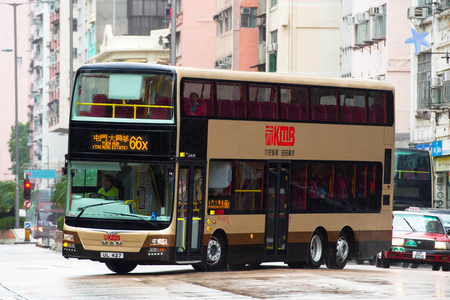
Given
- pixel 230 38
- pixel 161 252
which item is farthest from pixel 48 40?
pixel 161 252

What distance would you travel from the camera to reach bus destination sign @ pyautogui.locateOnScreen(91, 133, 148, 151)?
1945 cm

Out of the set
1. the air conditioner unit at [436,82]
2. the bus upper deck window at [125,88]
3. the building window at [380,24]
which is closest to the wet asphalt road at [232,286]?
the bus upper deck window at [125,88]

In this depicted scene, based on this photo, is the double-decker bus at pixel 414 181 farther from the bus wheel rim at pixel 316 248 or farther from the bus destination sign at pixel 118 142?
the bus destination sign at pixel 118 142

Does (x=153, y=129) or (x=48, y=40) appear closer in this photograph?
(x=153, y=129)

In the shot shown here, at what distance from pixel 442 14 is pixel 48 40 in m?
76.1

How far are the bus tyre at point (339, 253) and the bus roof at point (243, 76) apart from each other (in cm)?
339

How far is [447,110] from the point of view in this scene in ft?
139

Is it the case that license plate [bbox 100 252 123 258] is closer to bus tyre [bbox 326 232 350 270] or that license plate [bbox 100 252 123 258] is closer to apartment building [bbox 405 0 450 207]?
bus tyre [bbox 326 232 350 270]

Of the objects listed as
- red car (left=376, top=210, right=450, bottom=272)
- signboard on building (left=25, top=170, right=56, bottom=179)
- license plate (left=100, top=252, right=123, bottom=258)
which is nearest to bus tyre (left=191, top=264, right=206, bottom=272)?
license plate (left=100, top=252, right=123, bottom=258)

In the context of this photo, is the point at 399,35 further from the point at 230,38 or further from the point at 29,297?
the point at 29,297

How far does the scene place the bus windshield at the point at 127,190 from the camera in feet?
63.7

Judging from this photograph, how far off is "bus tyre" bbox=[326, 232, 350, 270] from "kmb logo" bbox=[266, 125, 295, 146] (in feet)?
9.18

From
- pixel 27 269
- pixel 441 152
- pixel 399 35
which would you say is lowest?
pixel 27 269

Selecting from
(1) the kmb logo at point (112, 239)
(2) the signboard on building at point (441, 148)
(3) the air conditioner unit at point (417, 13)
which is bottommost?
(1) the kmb logo at point (112, 239)
